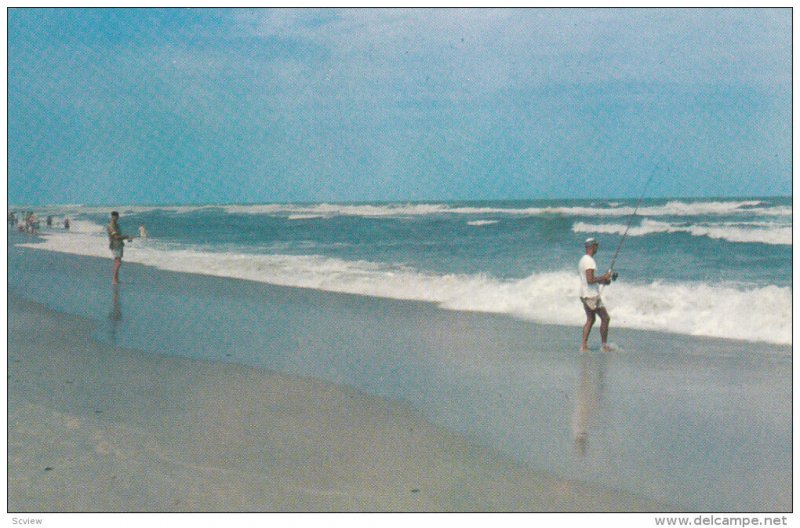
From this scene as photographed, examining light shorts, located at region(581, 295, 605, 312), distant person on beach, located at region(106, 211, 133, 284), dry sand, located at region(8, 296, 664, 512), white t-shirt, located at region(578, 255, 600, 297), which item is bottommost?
dry sand, located at region(8, 296, 664, 512)

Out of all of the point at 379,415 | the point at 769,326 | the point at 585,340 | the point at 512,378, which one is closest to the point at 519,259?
the point at 769,326

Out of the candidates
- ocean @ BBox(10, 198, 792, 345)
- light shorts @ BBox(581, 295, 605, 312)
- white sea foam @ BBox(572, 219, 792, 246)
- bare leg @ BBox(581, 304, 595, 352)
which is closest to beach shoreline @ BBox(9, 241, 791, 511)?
bare leg @ BBox(581, 304, 595, 352)

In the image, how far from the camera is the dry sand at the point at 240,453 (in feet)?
15.2

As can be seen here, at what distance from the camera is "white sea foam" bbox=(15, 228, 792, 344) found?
10.6 meters

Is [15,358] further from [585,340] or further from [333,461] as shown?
[585,340]

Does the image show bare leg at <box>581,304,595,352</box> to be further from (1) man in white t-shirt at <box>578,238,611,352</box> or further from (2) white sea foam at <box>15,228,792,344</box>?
(2) white sea foam at <box>15,228,792,344</box>

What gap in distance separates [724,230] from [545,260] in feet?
26.0

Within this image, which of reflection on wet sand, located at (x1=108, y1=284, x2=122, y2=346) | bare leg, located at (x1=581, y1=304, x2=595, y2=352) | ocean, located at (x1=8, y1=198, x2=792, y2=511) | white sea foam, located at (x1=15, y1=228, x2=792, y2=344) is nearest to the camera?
ocean, located at (x1=8, y1=198, x2=792, y2=511)

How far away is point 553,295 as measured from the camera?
1283 cm

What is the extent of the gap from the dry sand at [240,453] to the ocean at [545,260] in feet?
17.6

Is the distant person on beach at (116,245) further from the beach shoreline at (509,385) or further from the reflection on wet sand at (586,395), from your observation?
the reflection on wet sand at (586,395)

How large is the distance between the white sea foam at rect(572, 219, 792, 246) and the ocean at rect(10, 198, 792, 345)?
0.18 ft

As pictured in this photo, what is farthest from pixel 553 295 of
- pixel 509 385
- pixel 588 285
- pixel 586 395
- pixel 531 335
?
pixel 586 395

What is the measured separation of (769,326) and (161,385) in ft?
22.7
